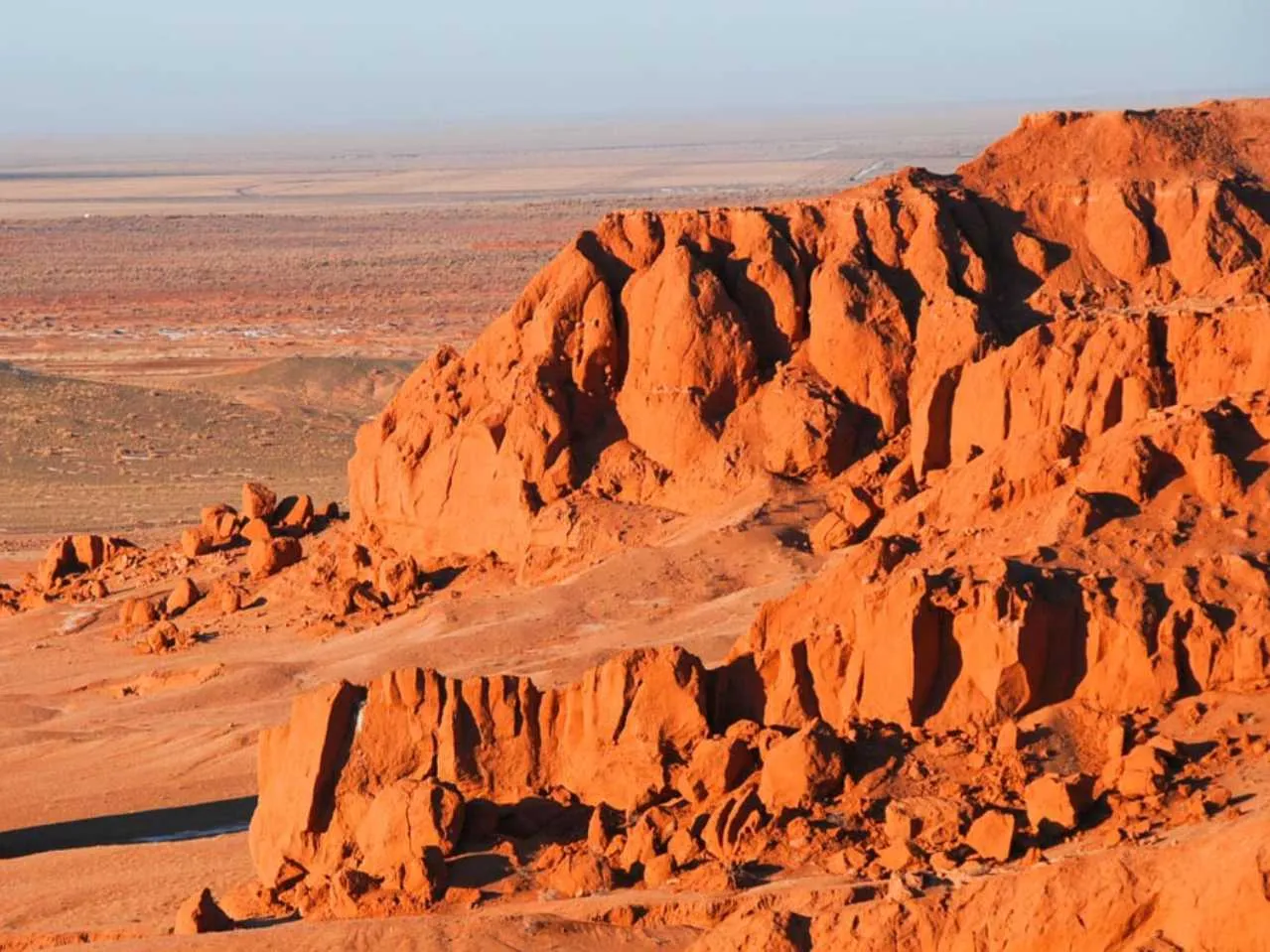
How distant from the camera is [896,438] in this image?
26.0 meters

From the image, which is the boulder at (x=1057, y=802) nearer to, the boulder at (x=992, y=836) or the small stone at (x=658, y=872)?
the boulder at (x=992, y=836)

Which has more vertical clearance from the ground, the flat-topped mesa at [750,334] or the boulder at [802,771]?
the flat-topped mesa at [750,334]

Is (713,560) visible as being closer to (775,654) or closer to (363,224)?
(775,654)

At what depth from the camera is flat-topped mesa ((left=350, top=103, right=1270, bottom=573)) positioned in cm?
2631

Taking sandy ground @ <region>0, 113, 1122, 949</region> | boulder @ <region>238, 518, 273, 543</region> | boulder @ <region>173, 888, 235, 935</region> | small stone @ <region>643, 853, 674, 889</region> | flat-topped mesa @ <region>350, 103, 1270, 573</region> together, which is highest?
flat-topped mesa @ <region>350, 103, 1270, 573</region>

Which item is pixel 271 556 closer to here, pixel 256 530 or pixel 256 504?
pixel 256 530

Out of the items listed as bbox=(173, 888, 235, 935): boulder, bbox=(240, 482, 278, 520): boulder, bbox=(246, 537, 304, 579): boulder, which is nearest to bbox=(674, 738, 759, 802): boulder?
bbox=(173, 888, 235, 935): boulder

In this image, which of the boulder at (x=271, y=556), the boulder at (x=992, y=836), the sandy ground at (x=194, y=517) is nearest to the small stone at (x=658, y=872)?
the sandy ground at (x=194, y=517)

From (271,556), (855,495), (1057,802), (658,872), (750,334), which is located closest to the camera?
(1057,802)

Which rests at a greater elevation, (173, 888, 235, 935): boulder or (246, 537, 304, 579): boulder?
(173, 888, 235, 935): boulder

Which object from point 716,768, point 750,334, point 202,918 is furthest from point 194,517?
point 716,768

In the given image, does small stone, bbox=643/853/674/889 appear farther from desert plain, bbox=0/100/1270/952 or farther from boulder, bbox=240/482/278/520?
boulder, bbox=240/482/278/520

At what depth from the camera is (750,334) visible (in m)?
26.9

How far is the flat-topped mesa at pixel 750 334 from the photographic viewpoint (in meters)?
26.3
